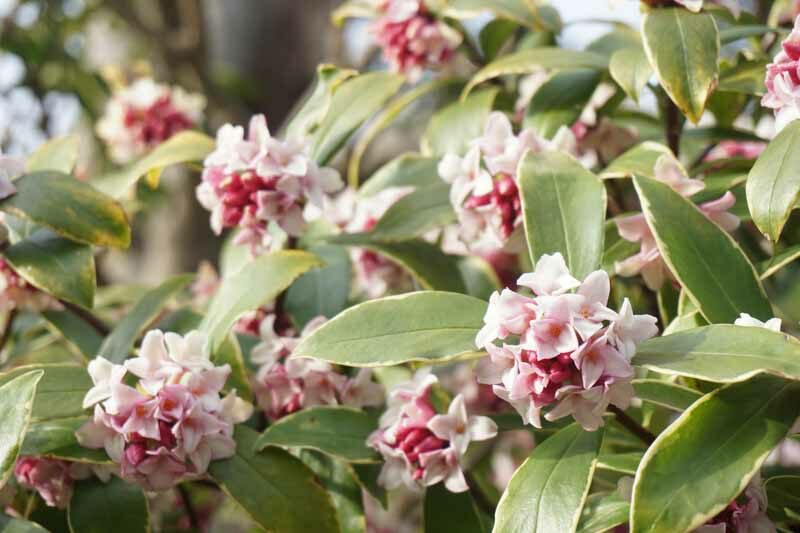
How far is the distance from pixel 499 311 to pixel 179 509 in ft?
3.25

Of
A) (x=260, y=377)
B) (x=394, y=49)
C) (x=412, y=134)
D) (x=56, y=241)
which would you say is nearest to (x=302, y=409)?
(x=260, y=377)

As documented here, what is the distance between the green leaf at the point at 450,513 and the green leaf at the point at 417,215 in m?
0.26

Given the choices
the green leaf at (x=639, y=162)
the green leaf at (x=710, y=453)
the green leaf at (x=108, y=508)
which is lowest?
the green leaf at (x=108, y=508)

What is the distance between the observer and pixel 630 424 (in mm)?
769

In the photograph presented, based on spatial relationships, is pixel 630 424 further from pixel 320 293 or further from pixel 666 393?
pixel 320 293

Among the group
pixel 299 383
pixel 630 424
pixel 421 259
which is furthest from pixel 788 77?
pixel 299 383

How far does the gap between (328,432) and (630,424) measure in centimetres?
27

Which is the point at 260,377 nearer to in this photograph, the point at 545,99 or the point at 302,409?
the point at 302,409

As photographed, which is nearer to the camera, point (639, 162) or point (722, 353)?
point (722, 353)

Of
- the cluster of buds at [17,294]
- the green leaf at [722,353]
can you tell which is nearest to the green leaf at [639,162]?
the green leaf at [722,353]

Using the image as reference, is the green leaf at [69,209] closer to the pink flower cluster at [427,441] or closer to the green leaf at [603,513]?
the pink flower cluster at [427,441]

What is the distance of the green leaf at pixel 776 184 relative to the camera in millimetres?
739

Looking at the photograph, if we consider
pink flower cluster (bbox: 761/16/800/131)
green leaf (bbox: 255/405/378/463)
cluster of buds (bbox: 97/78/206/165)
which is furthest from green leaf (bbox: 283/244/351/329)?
cluster of buds (bbox: 97/78/206/165)

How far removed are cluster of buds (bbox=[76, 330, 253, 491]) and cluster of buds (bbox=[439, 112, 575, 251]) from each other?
0.91ft
